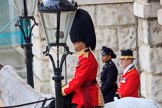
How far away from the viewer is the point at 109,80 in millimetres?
9836

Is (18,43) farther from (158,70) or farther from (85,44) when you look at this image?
(85,44)

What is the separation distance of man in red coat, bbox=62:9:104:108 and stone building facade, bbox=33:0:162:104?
5.27ft

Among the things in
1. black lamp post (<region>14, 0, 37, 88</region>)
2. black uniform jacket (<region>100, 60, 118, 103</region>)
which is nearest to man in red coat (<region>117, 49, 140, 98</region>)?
black uniform jacket (<region>100, 60, 118, 103</region>)

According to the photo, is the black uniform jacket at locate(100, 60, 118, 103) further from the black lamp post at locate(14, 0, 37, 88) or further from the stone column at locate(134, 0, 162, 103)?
the black lamp post at locate(14, 0, 37, 88)

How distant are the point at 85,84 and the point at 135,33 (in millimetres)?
3426

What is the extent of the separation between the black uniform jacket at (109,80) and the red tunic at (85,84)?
5.69 feet

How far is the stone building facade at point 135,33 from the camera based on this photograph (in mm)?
10125

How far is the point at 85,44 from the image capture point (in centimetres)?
801

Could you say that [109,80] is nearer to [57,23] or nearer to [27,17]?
[27,17]

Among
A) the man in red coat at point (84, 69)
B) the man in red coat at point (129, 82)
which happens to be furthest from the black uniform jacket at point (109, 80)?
the man in red coat at point (84, 69)

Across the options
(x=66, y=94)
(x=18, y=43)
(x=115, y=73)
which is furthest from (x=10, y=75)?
(x=18, y=43)

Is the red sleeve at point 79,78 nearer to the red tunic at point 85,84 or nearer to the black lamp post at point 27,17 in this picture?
the red tunic at point 85,84

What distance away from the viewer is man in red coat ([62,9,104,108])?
7.82m

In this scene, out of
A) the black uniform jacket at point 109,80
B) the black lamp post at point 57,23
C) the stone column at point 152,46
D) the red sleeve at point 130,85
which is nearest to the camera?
the black lamp post at point 57,23
